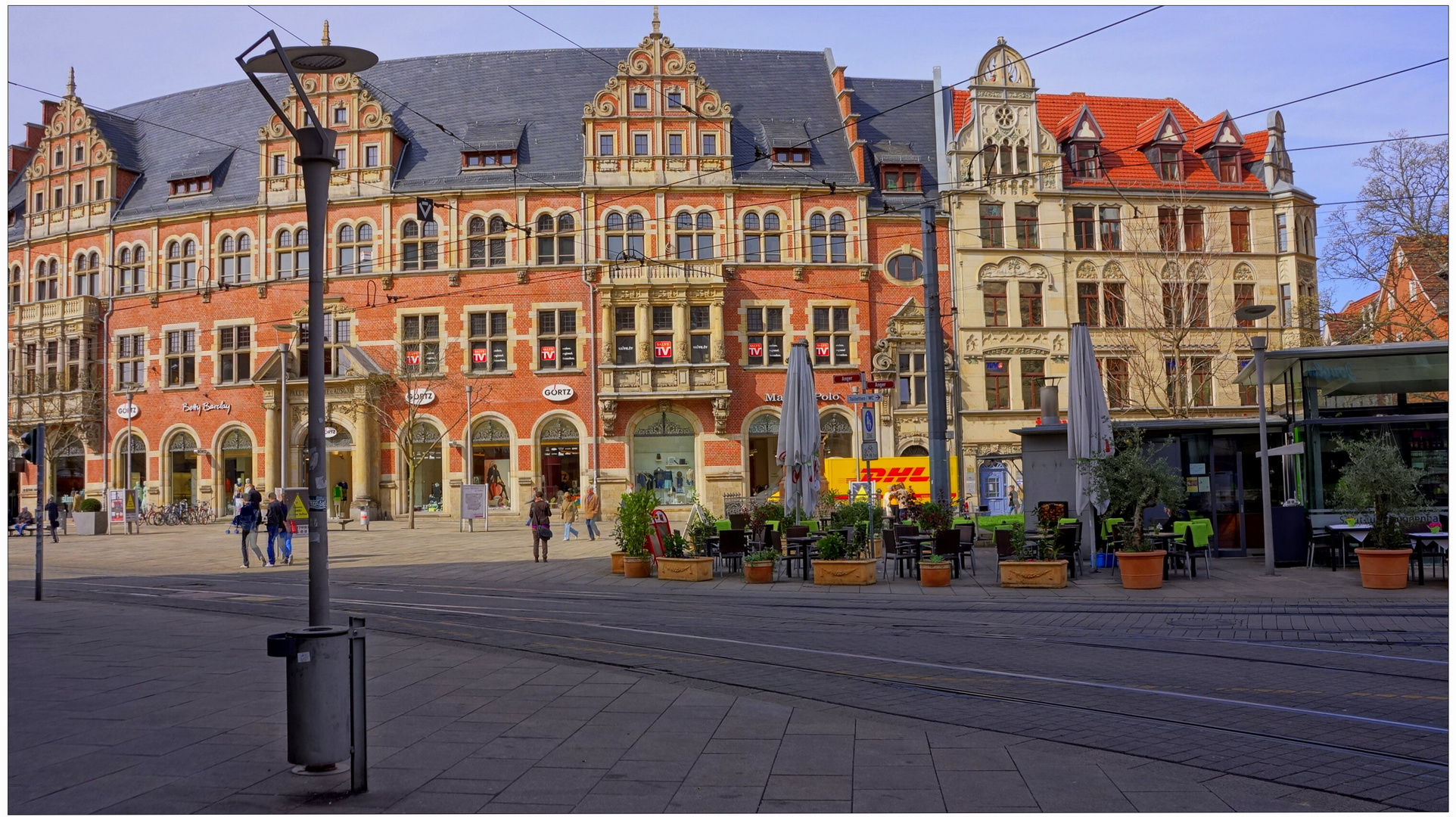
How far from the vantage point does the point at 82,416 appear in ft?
146

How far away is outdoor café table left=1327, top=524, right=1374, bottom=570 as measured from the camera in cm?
1653

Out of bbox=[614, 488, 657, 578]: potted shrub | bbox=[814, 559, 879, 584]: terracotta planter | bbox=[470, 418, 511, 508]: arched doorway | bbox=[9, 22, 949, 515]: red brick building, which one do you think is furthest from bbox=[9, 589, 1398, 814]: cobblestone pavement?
bbox=[470, 418, 511, 508]: arched doorway

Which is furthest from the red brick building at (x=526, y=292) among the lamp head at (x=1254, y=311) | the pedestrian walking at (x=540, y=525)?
the lamp head at (x=1254, y=311)

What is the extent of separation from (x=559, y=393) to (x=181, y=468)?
50.4 feet

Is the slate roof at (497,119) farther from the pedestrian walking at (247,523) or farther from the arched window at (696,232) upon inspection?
the pedestrian walking at (247,523)

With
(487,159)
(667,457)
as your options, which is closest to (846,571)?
(667,457)

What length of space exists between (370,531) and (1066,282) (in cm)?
2536

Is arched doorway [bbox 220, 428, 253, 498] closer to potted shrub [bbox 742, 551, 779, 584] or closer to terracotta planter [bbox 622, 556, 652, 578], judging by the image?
terracotta planter [bbox 622, 556, 652, 578]

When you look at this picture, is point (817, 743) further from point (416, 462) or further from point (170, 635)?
point (416, 462)

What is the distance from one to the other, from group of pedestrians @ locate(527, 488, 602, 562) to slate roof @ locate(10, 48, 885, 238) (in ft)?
42.5

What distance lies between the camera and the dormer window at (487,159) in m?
41.7

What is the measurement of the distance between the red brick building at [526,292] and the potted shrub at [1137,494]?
75.3 feet

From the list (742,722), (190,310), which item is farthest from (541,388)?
(742,722)

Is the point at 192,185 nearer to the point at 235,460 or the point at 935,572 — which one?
the point at 235,460
